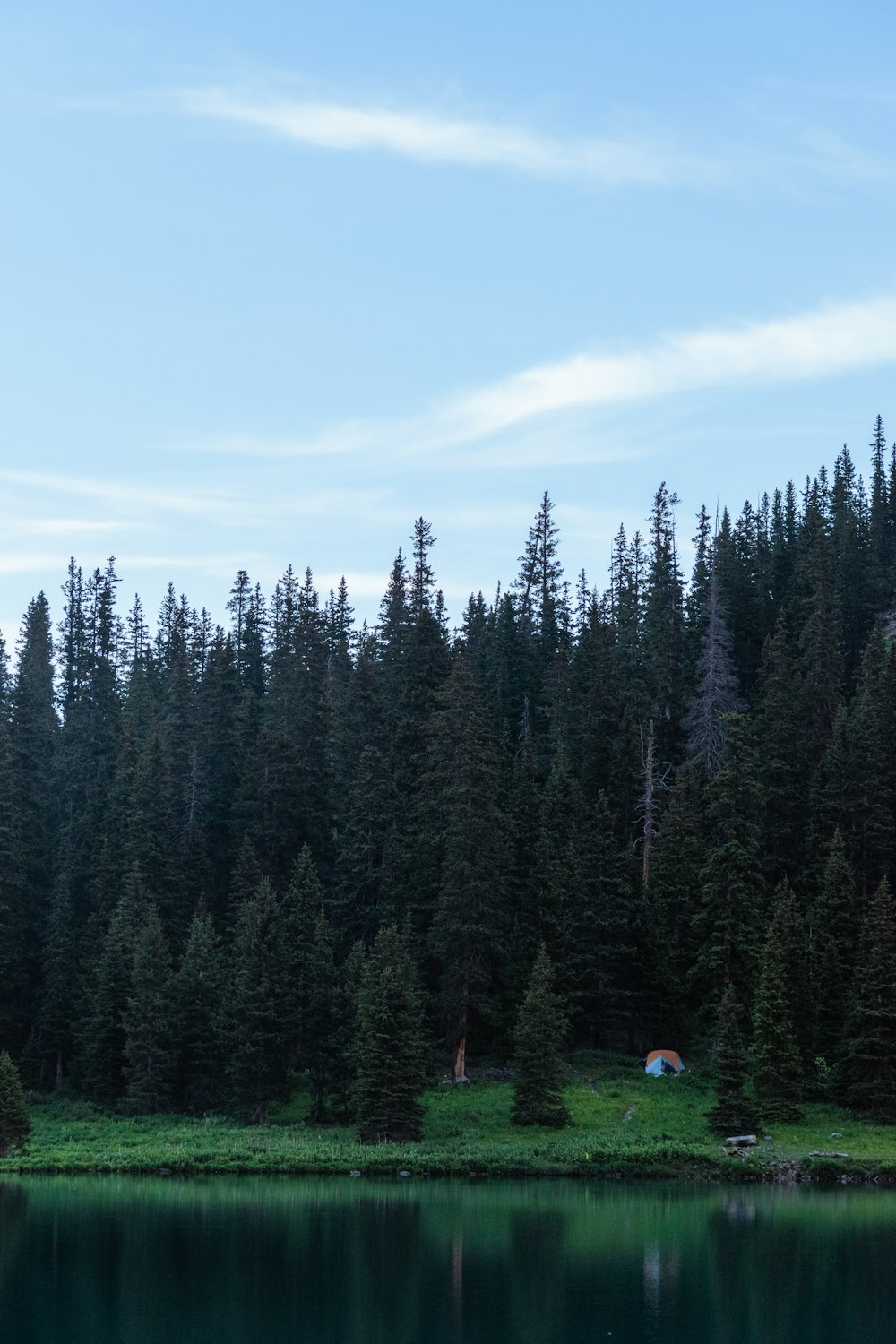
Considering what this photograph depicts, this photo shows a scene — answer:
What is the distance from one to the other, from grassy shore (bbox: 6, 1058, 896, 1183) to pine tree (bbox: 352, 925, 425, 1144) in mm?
1353

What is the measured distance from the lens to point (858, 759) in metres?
80.6

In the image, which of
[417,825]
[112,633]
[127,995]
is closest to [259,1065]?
[127,995]

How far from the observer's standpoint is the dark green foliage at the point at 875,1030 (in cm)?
6344

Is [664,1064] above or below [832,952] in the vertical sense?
below

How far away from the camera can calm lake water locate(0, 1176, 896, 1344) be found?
3070 cm

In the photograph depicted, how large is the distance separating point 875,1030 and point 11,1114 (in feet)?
131

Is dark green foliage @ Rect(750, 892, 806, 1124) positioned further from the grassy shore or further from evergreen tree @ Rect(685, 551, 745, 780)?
evergreen tree @ Rect(685, 551, 745, 780)

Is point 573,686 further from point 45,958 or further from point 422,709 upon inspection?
point 45,958

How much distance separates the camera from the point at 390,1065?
6253cm

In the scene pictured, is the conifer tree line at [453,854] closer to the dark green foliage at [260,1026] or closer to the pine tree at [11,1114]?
the dark green foliage at [260,1026]

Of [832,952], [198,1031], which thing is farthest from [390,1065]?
[832,952]

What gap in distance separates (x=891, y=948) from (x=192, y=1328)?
44.5 metres

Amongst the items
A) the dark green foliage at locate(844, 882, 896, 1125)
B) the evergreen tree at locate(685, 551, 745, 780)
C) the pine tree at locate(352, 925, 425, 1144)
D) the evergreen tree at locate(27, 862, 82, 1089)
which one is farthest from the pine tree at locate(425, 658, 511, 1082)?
the evergreen tree at locate(27, 862, 82, 1089)

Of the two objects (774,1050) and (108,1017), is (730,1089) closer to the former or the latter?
(774,1050)
